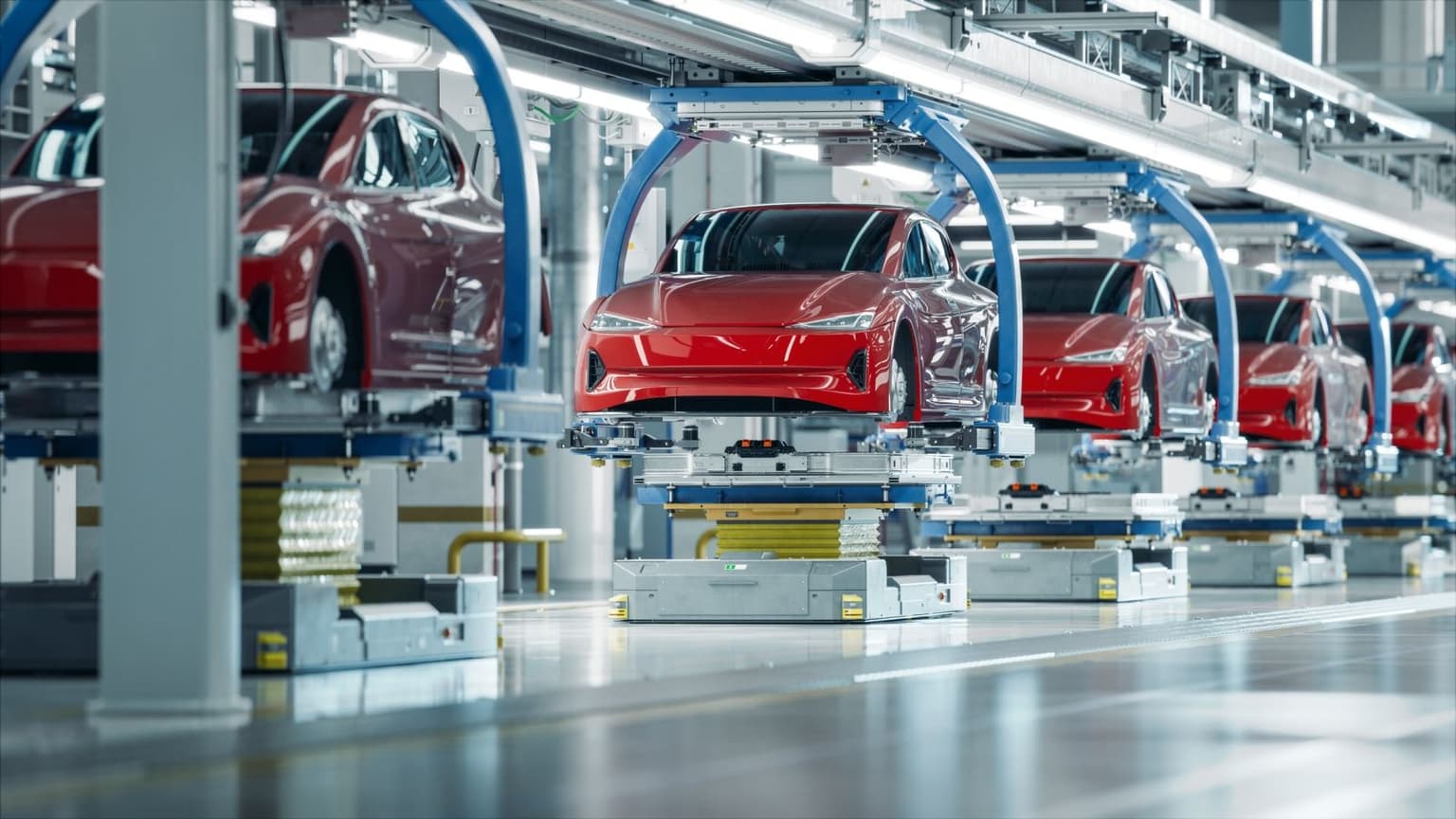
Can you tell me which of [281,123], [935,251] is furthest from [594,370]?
[281,123]

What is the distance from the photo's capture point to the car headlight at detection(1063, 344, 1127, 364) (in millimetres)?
17078

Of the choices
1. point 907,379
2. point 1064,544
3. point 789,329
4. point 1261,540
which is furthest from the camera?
point 1261,540

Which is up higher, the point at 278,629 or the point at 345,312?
the point at 345,312

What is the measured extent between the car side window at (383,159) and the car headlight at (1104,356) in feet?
25.9

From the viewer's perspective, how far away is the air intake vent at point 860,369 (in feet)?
41.4

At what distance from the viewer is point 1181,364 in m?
18.5

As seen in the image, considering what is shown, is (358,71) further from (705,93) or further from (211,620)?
(211,620)

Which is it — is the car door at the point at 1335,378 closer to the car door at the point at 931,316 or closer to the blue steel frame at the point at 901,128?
the blue steel frame at the point at 901,128

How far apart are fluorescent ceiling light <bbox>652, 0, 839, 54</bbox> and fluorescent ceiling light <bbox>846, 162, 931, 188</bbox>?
14.0 feet

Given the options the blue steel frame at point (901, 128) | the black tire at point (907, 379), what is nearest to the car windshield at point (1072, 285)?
the blue steel frame at point (901, 128)

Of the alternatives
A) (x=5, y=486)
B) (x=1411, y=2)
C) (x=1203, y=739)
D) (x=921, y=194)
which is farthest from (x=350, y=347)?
(x=1411, y=2)

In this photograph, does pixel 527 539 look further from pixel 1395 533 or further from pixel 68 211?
pixel 1395 533

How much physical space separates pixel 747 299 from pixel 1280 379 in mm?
9751

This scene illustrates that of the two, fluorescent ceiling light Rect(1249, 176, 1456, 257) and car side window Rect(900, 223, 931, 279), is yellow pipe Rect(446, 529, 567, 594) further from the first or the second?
fluorescent ceiling light Rect(1249, 176, 1456, 257)
